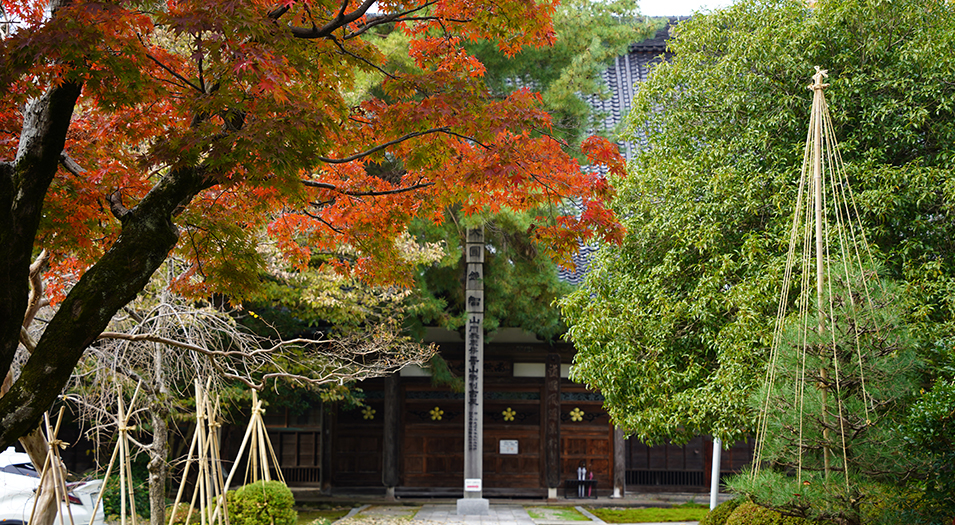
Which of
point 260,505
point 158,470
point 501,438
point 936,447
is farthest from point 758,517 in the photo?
point 501,438

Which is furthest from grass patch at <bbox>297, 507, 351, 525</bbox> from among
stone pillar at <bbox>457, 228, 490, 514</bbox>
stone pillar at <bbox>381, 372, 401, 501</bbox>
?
stone pillar at <bbox>457, 228, 490, 514</bbox>

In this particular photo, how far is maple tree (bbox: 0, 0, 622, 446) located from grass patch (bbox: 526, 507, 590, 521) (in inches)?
340

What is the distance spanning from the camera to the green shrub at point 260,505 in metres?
8.89

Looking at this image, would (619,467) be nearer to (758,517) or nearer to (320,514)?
(320,514)

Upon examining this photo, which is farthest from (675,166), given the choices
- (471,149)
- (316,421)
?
(316,421)

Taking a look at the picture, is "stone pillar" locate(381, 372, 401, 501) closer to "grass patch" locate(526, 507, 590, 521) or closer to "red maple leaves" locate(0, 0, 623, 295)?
"grass patch" locate(526, 507, 590, 521)

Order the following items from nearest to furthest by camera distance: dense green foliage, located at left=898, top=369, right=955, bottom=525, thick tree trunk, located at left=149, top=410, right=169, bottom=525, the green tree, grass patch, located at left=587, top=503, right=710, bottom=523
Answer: dense green foliage, located at left=898, top=369, right=955, bottom=525, thick tree trunk, located at left=149, top=410, right=169, bottom=525, the green tree, grass patch, located at left=587, top=503, right=710, bottom=523

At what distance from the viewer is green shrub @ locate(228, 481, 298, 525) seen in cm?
889

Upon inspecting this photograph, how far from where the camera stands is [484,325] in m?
13.5

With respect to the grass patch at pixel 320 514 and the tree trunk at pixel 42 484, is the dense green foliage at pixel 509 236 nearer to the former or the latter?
the grass patch at pixel 320 514

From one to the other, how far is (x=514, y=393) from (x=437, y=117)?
1156 cm

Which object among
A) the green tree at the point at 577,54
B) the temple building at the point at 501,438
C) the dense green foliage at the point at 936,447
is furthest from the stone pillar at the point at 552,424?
the dense green foliage at the point at 936,447

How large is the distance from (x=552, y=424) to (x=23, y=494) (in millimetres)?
9381

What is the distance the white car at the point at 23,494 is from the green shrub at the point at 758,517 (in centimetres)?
782
